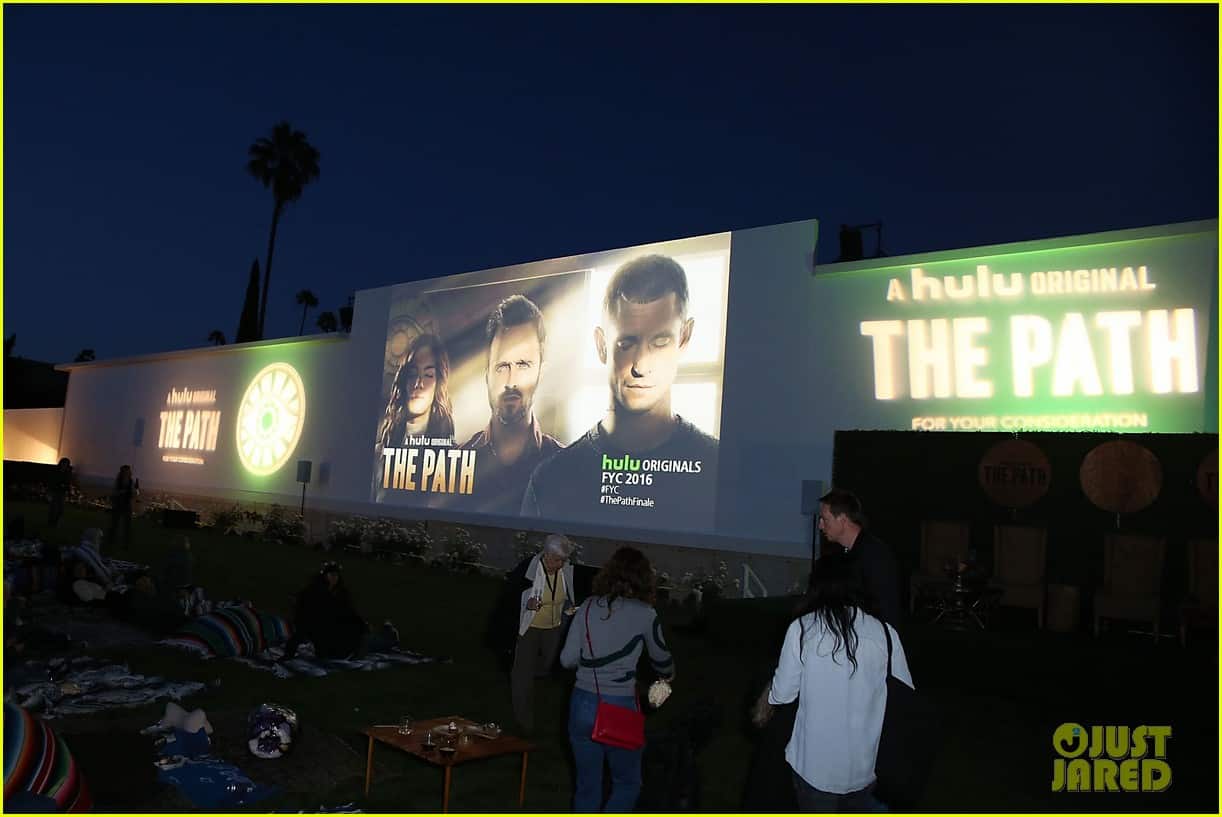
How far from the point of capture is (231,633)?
8109 mm

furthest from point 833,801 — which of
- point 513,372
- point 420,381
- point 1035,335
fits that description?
point 420,381

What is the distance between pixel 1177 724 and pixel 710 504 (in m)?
6.64

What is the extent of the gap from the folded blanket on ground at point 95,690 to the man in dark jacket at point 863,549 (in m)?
5.36

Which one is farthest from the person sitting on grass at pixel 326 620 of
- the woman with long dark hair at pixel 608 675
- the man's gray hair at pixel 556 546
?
the woman with long dark hair at pixel 608 675

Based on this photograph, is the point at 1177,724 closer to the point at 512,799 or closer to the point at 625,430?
the point at 512,799

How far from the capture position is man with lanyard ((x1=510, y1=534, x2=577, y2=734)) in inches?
240

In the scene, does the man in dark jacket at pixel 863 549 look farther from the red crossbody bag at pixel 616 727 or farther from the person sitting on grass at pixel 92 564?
the person sitting on grass at pixel 92 564

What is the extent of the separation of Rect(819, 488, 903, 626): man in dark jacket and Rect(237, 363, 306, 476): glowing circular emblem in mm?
18368

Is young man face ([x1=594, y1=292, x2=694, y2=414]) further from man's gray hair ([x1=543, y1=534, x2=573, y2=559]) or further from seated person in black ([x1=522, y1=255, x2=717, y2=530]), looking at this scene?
man's gray hair ([x1=543, y1=534, x2=573, y2=559])

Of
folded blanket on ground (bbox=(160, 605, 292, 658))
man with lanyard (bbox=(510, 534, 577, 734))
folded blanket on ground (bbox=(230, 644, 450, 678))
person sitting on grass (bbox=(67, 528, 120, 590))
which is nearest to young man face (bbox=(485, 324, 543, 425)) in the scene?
person sitting on grass (bbox=(67, 528, 120, 590))

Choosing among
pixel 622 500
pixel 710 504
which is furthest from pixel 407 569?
pixel 710 504

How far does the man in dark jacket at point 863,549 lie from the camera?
11.3 feet

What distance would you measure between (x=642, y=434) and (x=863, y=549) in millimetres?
9957

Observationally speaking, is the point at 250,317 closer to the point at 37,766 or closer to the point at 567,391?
the point at 567,391
